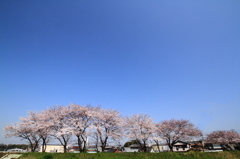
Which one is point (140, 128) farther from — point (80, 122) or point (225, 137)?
point (225, 137)

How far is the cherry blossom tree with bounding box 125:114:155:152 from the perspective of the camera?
2819cm

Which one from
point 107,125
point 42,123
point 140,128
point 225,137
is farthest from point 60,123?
point 225,137

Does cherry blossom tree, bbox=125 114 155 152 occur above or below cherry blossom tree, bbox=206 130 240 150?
above

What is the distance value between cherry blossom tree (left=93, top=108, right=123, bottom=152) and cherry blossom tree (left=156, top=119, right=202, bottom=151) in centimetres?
1282

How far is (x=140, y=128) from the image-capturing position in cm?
2952

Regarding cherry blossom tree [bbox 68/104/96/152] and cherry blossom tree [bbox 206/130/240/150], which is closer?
cherry blossom tree [bbox 68/104/96/152]

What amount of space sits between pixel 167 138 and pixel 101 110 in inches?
728

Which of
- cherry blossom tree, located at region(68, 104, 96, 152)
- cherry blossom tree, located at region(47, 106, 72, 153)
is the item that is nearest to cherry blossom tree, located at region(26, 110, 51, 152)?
cherry blossom tree, located at region(47, 106, 72, 153)

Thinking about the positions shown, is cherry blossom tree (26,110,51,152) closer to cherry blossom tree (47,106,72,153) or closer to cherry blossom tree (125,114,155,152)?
cherry blossom tree (47,106,72,153)

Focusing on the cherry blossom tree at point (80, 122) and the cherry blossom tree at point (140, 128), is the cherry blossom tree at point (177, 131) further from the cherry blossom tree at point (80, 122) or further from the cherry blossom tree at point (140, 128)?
the cherry blossom tree at point (80, 122)

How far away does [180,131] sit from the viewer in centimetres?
3219

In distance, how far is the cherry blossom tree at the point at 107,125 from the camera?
23.8 meters

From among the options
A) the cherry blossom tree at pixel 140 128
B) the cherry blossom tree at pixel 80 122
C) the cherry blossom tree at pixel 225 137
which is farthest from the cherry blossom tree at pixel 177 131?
the cherry blossom tree at pixel 80 122

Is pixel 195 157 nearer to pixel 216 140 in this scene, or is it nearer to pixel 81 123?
pixel 81 123
